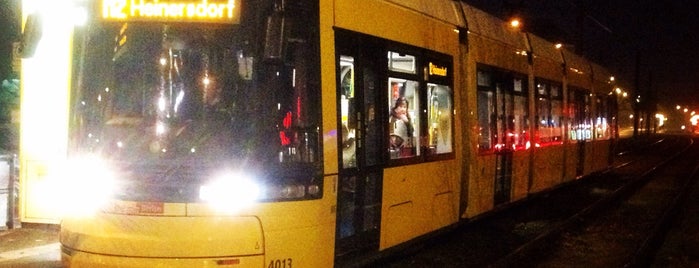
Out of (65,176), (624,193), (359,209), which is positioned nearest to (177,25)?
(65,176)

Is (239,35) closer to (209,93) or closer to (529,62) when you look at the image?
(209,93)

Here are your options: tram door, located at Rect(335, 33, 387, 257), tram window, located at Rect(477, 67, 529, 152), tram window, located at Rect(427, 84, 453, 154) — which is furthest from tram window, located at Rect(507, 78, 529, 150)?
tram door, located at Rect(335, 33, 387, 257)

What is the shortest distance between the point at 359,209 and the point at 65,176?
2889mm

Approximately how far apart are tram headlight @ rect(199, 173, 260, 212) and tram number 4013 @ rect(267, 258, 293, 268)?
0.55 m

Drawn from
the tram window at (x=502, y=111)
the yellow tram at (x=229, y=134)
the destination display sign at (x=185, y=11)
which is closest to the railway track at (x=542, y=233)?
the tram window at (x=502, y=111)

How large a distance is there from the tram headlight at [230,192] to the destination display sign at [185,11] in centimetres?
135

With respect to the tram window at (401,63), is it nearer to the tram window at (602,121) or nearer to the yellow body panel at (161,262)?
the yellow body panel at (161,262)

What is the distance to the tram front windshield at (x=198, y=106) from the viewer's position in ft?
22.9

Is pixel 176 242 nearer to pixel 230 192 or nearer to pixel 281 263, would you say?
pixel 230 192

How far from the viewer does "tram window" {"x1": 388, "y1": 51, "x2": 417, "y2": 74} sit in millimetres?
9238

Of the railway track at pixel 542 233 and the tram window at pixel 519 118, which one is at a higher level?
the tram window at pixel 519 118

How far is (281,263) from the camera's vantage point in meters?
7.12

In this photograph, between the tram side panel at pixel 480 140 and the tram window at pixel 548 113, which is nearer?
the tram side panel at pixel 480 140

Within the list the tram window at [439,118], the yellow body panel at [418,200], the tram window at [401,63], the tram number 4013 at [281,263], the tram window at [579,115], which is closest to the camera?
the tram number 4013 at [281,263]
